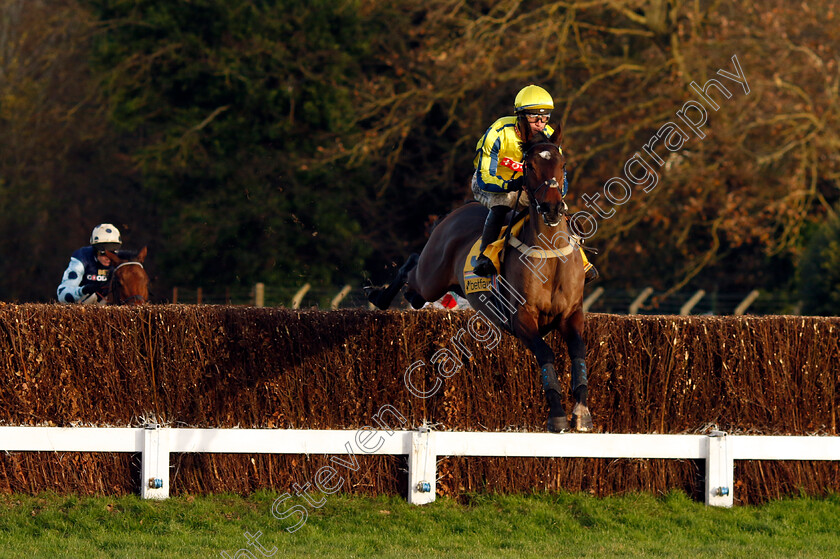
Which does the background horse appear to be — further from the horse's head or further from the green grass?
the horse's head

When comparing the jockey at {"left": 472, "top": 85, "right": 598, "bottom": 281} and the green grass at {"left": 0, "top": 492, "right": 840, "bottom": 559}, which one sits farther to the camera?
the jockey at {"left": 472, "top": 85, "right": 598, "bottom": 281}

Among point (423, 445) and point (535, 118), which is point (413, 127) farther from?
point (423, 445)

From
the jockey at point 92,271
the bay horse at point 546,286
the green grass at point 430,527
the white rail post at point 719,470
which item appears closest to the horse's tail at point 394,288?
the bay horse at point 546,286

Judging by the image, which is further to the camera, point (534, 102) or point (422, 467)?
point (422, 467)

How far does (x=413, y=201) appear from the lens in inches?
981

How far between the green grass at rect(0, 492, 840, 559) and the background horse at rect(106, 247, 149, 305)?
383cm

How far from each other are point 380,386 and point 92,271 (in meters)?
5.06

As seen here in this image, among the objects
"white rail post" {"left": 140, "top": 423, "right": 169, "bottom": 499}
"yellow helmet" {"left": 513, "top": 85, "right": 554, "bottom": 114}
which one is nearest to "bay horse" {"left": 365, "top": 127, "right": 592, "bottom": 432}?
"yellow helmet" {"left": 513, "top": 85, "right": 554, "bottom": 114}

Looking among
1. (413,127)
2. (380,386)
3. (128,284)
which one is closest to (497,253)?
(380,386)

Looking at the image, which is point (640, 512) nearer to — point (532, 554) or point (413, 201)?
point (532, 554)

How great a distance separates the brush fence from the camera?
781cm

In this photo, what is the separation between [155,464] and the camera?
782 centimetres

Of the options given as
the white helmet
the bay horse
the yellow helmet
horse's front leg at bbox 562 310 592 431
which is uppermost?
the yellow helmet

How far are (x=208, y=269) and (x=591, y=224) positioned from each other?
10651 millimetres
